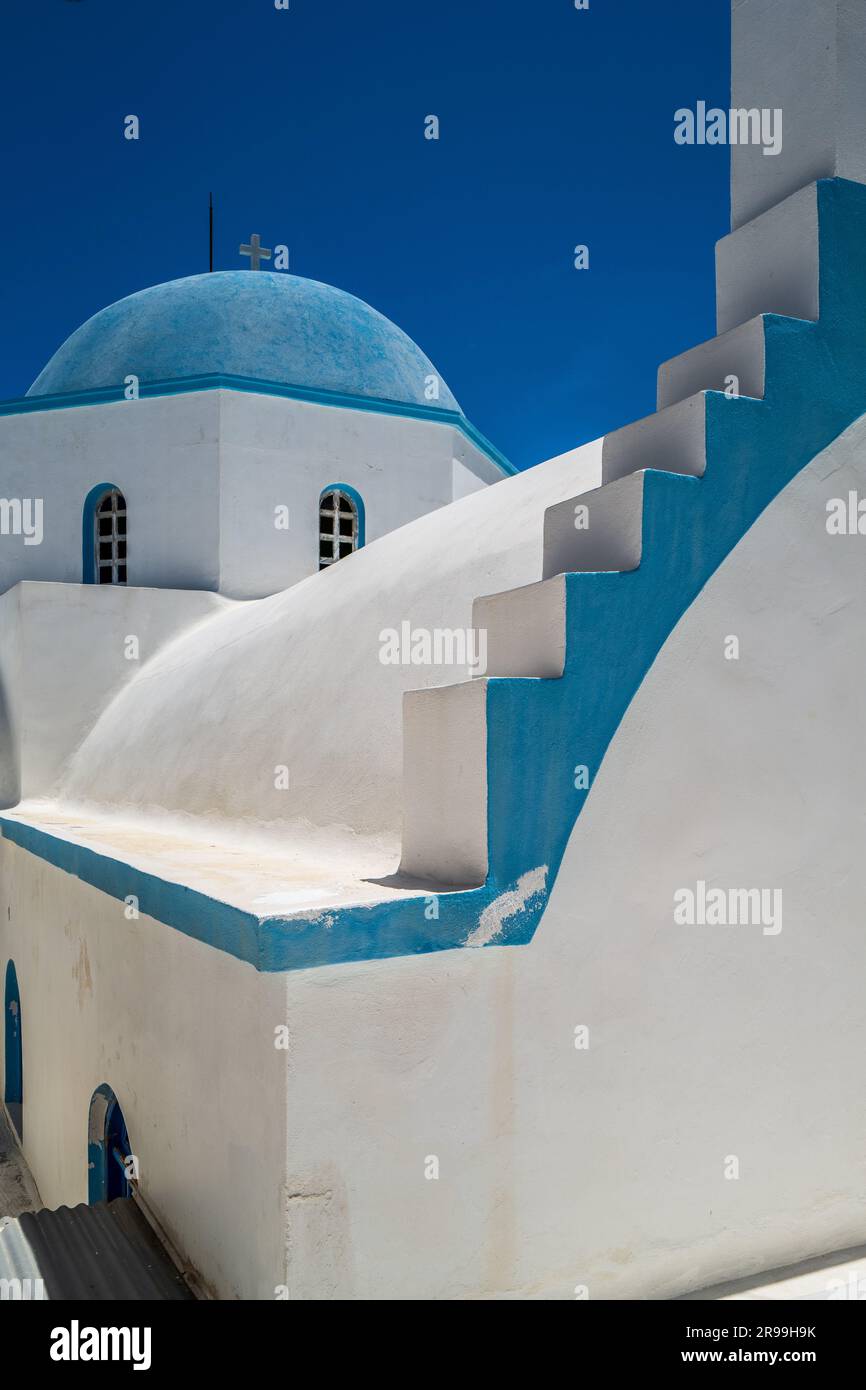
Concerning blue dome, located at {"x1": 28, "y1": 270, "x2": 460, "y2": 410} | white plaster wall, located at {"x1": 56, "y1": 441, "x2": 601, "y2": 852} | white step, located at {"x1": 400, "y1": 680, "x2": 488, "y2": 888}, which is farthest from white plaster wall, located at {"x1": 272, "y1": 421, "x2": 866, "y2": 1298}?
blue dome, located at {"x1": 28, "y1": 270, "x2": 460, "y2": 410}

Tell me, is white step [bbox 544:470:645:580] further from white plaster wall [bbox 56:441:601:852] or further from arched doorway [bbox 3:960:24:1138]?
arched doorway [bbox 3:960:24:1138]

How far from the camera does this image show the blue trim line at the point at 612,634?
2.62m

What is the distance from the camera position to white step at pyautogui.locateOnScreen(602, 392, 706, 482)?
2.91 meters

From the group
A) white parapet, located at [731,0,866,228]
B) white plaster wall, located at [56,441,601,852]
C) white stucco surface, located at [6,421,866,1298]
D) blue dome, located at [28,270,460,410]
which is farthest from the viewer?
blue dome, located at [28,270,460,410]

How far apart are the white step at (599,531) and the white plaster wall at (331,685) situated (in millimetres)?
962

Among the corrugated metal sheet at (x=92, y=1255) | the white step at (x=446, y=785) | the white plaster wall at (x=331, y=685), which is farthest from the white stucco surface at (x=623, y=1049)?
the white plaster wall at (x=331, y=685)

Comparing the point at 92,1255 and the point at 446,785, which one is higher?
the point at 446,785

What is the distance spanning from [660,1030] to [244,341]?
28.3 feet

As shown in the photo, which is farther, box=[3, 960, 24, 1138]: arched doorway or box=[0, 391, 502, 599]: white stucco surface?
box=[0, 391, 502, 599]: white stucco surface

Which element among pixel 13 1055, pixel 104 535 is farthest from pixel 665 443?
pixel 104 535

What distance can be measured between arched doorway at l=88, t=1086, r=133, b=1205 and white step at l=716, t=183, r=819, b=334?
12.0ft

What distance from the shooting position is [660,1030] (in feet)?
9.60

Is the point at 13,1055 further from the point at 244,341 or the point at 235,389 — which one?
the point at 244,341

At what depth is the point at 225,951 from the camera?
9.19 feet
